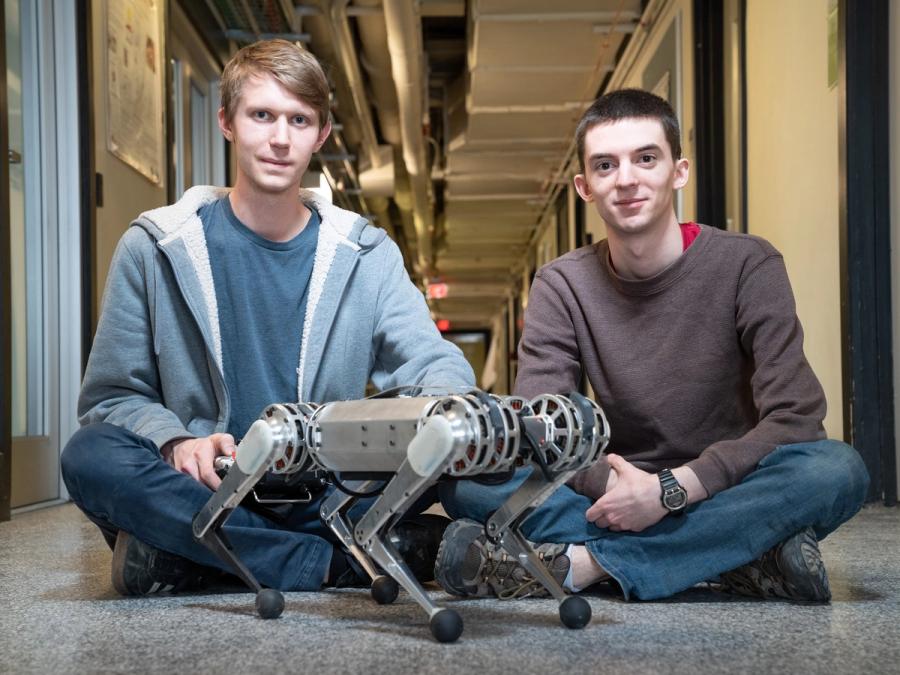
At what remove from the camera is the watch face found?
6.03 feet

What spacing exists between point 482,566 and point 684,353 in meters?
0.55

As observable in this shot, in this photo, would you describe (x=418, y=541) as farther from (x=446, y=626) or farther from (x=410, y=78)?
(x=410, y=78)

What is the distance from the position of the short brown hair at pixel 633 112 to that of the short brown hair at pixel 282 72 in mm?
516

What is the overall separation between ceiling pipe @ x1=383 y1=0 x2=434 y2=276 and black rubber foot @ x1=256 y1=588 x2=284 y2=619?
4.36 m

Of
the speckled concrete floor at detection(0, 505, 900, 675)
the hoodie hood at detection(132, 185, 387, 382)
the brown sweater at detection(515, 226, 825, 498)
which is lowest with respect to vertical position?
the speckled concrete floor at detection(0, 505, 900, 675)

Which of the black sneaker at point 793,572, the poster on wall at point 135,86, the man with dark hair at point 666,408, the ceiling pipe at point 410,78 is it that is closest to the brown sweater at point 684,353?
the man with dark hair at point 666,408

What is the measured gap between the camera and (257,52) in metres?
2.11

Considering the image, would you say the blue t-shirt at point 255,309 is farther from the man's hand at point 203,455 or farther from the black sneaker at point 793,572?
the black sneaker at point 793,572

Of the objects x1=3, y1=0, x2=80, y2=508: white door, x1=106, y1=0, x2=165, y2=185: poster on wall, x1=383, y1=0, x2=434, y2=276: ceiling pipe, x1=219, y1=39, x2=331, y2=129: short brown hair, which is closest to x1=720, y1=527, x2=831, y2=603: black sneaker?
x1=219, y1=39, x2=331, y2=129: short brown hair

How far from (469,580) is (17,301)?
9.11 ft

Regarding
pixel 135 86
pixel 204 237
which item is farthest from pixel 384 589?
pixel 135 86

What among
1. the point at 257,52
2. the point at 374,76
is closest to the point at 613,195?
the point at 257,52

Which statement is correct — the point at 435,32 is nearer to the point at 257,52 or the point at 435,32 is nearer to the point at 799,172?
the point at 799,172

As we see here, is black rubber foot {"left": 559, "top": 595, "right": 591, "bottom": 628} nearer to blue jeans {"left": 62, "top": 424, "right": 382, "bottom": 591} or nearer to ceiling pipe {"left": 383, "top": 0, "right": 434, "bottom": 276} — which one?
blue jeans {"left": 62, "top": 424, "right": 382, "bottom": 591}
